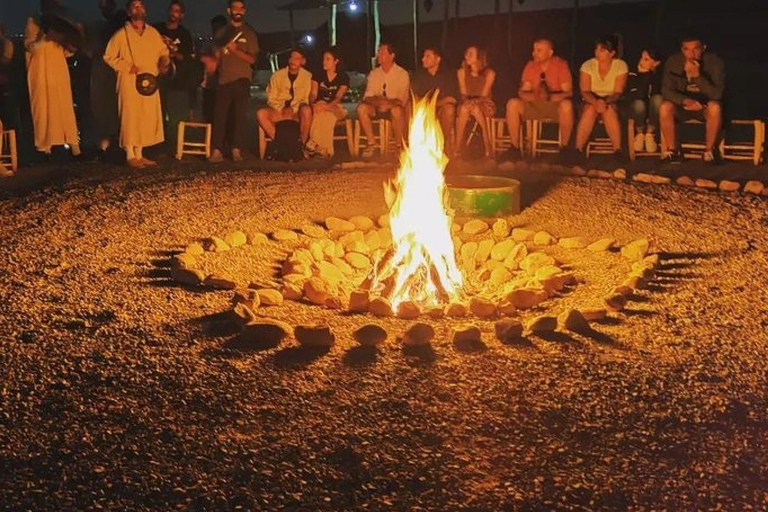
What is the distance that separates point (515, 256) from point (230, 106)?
526cm

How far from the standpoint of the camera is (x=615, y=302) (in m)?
4.54

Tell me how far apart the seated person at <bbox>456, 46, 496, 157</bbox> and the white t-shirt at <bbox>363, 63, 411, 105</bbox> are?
0.61m

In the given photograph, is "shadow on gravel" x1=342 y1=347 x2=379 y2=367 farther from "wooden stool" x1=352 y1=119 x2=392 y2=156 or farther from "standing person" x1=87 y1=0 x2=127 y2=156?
"standing person" x1=87 y1=0 x2=127 y2=156

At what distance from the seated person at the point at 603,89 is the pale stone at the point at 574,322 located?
220 inches

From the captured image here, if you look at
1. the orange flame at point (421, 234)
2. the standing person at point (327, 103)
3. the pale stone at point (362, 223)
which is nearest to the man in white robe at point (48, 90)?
the standing person at point (327, 103)

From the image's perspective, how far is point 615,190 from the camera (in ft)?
24.5

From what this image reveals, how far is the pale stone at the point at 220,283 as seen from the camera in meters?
4.97

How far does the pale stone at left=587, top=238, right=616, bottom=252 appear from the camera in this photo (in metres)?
5.83

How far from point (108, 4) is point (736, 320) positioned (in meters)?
8.06

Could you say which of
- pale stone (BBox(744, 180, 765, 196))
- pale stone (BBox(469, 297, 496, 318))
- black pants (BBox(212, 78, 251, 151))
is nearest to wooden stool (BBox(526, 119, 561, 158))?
pale stone (BBox(744, 180, 765, 196))

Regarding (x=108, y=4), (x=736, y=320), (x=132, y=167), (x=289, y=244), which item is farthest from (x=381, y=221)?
(x=108, y=4)

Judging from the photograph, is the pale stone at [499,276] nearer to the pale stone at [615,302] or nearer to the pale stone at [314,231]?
the pale stone at [615,302]

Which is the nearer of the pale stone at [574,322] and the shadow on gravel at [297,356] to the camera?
the shadow on gravel at [297,356]

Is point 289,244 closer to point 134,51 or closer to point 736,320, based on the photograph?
point 736,320
